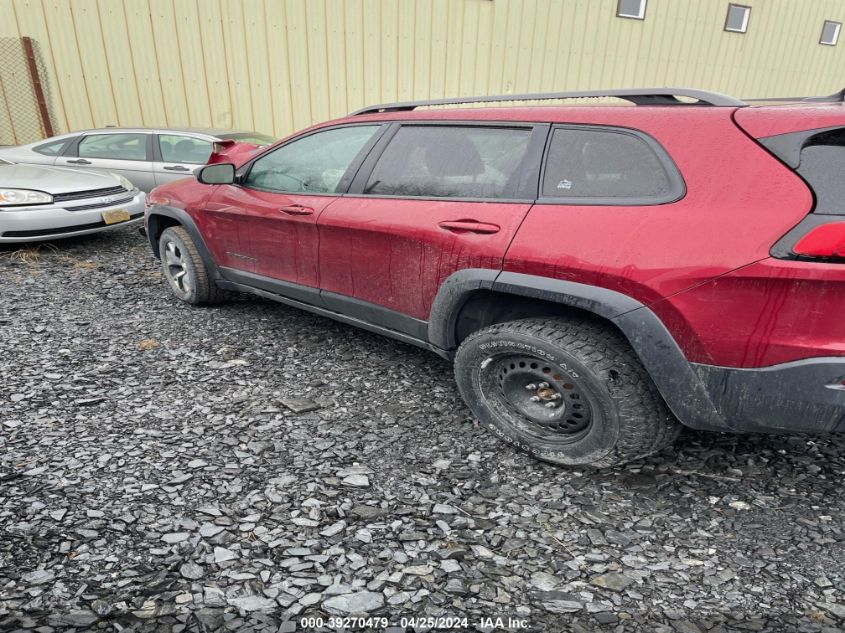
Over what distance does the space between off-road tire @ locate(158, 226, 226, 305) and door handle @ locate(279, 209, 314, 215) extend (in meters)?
1.18

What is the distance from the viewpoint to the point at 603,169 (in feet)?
7.09

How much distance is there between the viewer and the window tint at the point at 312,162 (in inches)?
121

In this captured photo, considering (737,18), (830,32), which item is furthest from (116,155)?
(830,32)

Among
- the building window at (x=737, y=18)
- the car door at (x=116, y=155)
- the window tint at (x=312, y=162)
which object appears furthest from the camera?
the building window at (x=737, y=18)

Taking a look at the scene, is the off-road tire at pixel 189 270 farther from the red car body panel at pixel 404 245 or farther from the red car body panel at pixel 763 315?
the red car body panel at pixel 763 315

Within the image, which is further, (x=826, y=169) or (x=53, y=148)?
(x=53, y=148)

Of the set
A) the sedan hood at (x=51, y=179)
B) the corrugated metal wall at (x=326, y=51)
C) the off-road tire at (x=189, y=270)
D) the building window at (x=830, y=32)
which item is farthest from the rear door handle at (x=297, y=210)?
the building window at (x=830, y=32)

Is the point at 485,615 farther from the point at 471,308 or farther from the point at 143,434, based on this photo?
the point at 143,434

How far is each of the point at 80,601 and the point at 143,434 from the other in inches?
38.9

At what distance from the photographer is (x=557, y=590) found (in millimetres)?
1807

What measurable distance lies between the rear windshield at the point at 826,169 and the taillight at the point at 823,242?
56mm

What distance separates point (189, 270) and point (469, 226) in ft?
8.52

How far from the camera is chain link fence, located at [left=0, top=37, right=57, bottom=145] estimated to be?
8625 mm

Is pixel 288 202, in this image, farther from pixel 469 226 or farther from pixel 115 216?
pixel 115 216
